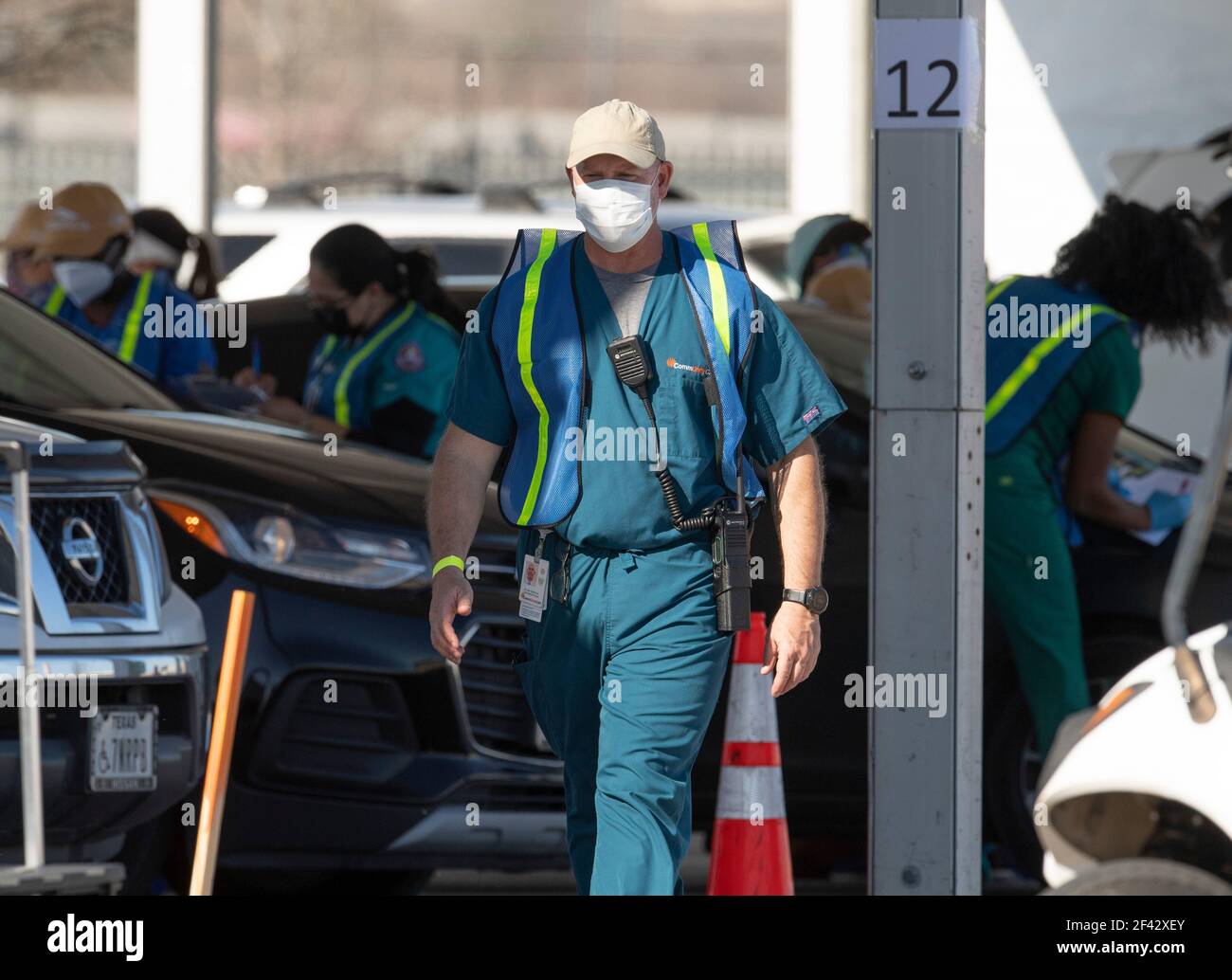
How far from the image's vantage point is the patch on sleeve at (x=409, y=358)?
25.4ft

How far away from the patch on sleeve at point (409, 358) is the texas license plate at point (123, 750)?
9.27 ft

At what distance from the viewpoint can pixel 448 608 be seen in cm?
455

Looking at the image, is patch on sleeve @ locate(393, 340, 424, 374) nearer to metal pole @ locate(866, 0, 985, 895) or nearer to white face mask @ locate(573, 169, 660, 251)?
metal pole @ locate(866, 0, 985, 895)

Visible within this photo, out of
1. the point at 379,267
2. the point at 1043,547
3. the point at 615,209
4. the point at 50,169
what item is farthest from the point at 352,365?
the point at 50,169

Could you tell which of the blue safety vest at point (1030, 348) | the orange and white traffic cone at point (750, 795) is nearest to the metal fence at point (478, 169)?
the blue safety vest at point (1030, 348)

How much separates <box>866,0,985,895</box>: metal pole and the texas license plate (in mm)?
1568

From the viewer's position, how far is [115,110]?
4547 cm

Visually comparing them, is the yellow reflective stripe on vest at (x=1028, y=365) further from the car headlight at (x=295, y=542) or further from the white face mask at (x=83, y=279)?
the white face mask at (x=83, y=279)

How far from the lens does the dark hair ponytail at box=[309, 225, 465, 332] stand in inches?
308

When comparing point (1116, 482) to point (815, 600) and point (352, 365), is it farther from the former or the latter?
point (815, 600)

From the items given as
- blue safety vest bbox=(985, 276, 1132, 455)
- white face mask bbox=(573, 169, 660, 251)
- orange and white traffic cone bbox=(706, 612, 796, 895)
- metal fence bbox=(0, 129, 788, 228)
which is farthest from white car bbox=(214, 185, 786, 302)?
metal fence bbox=(0, 129, 788, 228)

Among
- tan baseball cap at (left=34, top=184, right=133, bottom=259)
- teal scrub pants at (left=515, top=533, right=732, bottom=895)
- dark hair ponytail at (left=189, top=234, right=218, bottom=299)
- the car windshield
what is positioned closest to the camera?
teal scrub pants at (left=515, top=533, right=732, bottom=895)

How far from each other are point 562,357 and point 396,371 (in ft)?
10.8
